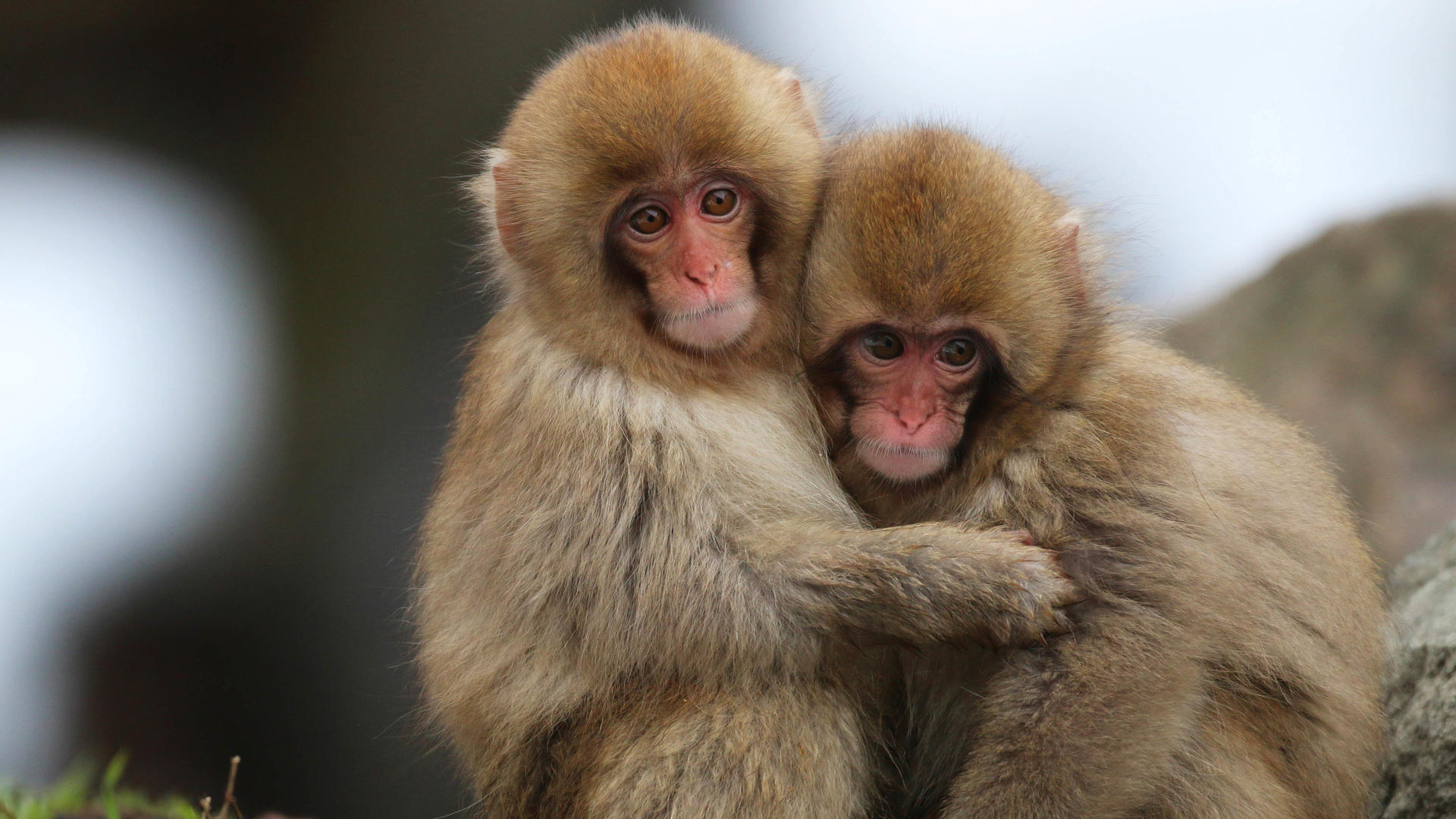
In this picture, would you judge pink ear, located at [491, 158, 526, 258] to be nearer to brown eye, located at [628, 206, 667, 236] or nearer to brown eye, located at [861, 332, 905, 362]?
brown eye, located at [628, 206, 667, 236]

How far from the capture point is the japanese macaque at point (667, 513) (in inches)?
106

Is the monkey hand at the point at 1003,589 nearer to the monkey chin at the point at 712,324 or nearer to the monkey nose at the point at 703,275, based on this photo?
the monkey chin at the point at 712,324

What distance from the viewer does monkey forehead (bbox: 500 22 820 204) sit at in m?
2.98

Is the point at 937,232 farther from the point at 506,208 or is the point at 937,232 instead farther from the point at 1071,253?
the point at 506,208

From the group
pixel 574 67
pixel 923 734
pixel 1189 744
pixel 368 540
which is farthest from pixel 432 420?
pixel 1189 744

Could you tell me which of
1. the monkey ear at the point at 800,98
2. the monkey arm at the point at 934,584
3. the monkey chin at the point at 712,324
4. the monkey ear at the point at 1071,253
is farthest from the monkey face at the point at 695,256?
the monkey ear at the point at 1071,253

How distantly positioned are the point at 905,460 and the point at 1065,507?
362 millimetres

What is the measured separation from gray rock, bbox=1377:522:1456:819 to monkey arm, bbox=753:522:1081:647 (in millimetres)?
1400

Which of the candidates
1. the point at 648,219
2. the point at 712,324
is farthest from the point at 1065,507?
the point at 648,219

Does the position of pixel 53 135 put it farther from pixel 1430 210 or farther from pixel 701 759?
pixel 1430 210

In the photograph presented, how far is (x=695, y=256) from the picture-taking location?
2.92 metres

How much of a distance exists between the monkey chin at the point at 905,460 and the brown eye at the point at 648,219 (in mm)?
708

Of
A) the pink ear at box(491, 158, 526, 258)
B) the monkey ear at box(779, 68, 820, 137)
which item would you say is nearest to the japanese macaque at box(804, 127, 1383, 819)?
the monkey ear at box(779, 68, 820, 137)

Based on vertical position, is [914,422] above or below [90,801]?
above
